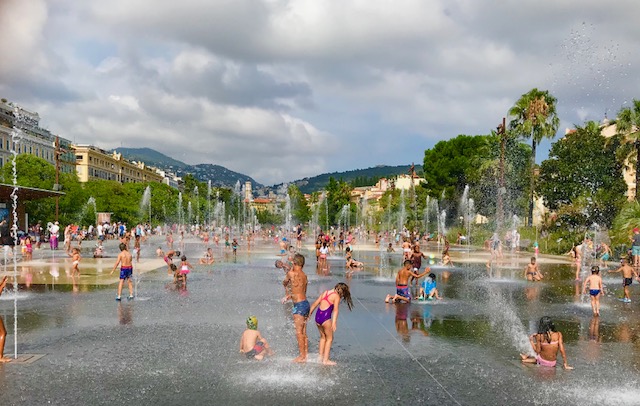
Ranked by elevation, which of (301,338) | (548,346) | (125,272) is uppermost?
(125,272)

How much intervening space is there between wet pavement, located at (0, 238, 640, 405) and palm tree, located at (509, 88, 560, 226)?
33380mm

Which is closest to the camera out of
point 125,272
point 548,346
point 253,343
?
point 548,346

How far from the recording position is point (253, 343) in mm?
8586

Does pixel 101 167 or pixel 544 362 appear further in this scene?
pixel 101 167

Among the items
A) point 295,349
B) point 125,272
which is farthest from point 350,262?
point 295,349

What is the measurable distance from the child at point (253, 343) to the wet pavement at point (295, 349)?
0.60 ft

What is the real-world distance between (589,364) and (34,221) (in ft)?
172

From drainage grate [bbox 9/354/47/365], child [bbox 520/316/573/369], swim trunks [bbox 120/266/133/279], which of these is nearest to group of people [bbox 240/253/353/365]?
child [bbox 520/316/573/369]

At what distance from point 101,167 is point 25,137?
41818mm

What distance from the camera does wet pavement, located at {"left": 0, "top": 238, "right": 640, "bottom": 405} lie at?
6.93 metres

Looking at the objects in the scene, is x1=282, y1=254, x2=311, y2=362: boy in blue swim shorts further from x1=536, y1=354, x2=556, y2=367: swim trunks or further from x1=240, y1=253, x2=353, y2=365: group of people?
x1=536, y1=354, x2=556, y2=367: swim trunks

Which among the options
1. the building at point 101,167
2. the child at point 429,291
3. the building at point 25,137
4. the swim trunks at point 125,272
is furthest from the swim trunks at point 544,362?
the building at point 101,167

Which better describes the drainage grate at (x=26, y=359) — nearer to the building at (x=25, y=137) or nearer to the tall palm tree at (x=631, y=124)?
the tall palm tree at (x=631, y=124)

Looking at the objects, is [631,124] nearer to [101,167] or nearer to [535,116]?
[535,116]
